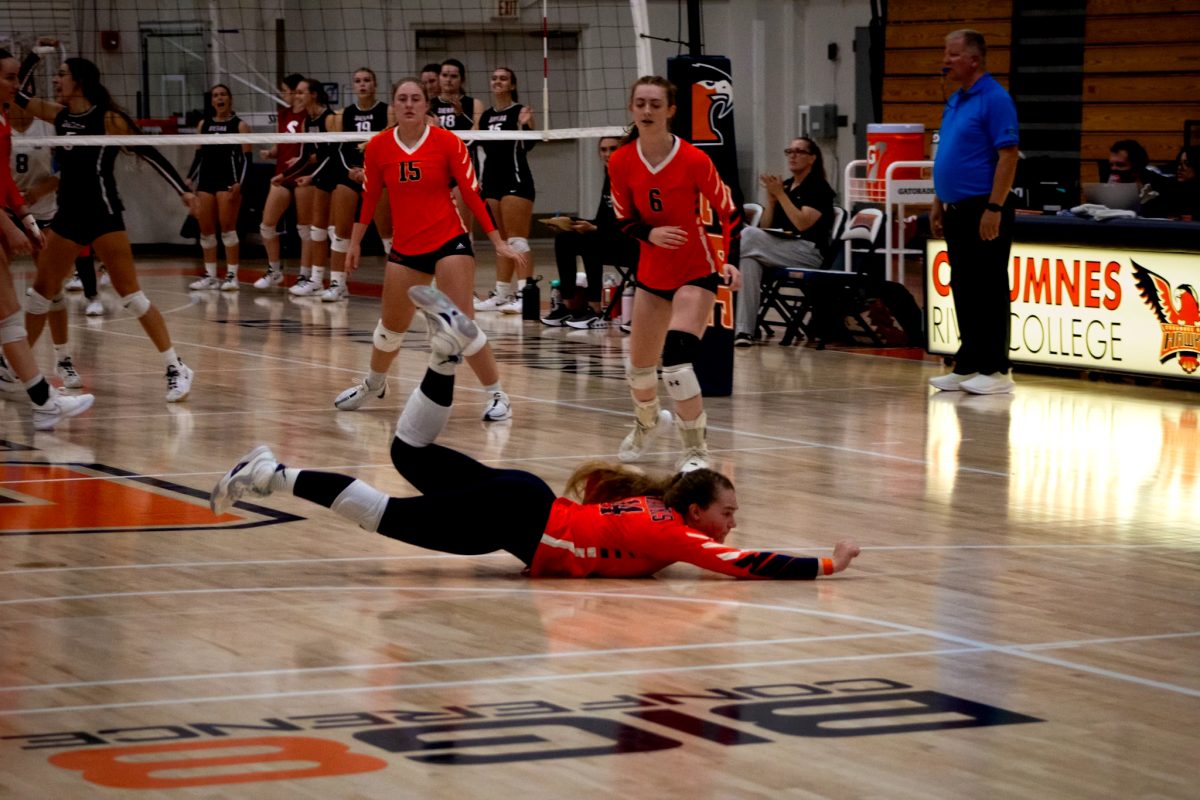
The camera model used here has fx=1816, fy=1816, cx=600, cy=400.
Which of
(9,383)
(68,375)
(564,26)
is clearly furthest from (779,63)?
(9,383)

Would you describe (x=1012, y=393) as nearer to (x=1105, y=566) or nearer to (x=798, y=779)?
(x=1105, y=566)

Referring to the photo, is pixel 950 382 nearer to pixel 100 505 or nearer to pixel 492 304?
pixel 100 505

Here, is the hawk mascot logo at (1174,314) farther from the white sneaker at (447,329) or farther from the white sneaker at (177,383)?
the white sneaker at (447,329)

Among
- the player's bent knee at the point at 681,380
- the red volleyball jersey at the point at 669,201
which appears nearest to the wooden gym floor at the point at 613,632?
the player's bent knee at the point at 681,380

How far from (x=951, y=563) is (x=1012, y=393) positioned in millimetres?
4841

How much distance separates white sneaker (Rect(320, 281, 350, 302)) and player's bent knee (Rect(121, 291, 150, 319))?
6.41 metres

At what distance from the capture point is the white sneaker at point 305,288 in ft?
56.5

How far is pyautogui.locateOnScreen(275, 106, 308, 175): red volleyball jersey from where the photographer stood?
57.9 feet

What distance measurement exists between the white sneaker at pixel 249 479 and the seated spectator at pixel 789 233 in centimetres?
746

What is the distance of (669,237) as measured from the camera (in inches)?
309

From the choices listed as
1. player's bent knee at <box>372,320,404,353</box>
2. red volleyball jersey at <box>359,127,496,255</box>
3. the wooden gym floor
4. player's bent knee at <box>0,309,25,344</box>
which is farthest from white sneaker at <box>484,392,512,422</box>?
player's bent knee at <box>0,309,25,344</box>

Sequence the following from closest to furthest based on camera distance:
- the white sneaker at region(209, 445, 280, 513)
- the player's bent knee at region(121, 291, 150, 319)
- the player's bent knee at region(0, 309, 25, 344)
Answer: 1. the white sneaker at region(209, 445, 280, 513)
2. the player's bent knee at region(0, 309, 25, 344)
3. the player's bent knee at region(121, 291, 150, 319)

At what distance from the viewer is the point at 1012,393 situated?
35.4 ft

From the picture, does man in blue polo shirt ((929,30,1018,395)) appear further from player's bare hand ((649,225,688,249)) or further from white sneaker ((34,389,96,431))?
white sneaker ((34,389,96,431))
